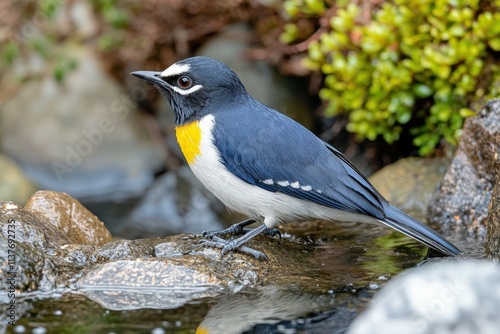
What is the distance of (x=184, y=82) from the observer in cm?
515

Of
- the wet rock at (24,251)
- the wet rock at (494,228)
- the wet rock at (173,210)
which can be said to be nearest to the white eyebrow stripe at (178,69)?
the wet rock at (24,251)

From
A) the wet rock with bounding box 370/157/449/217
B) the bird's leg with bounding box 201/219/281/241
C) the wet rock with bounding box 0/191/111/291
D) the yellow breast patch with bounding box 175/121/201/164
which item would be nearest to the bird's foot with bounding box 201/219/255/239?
the bird's leg with bounding box 201/219/281/241

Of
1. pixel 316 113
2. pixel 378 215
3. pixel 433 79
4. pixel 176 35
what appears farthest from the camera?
pixel 176 35

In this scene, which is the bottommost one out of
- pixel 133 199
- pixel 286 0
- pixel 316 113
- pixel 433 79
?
pixel 133 199

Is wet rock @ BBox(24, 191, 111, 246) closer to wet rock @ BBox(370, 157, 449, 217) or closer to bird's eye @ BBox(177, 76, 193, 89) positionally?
bird's eye @ BBox(177, 76, 193, 89)

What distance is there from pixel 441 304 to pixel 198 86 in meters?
2.81

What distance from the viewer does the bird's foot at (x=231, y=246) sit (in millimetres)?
4688

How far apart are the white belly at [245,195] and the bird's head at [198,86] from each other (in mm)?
158

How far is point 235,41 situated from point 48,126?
2.59 meters

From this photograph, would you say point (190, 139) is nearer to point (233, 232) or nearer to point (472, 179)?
point (233, 232)

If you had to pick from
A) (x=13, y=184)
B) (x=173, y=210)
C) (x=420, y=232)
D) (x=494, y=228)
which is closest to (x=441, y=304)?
(x=494, y=228)

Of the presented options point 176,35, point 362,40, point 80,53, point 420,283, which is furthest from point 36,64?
point 420,283

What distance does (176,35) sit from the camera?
963 cm

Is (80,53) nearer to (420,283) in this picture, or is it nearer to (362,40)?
(362,40)
